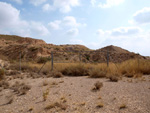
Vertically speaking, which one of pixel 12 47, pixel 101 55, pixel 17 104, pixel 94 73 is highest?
pixel 12 47

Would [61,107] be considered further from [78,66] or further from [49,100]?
[78,66]

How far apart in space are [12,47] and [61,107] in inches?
1965

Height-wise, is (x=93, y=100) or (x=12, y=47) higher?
(x=12, y=47)

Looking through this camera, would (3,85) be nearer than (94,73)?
Yes

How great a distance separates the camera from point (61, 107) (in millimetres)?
5066

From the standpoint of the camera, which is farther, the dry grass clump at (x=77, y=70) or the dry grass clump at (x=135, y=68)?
the dry grass clump at (x=77, y=70)

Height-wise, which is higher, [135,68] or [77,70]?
[135,68]

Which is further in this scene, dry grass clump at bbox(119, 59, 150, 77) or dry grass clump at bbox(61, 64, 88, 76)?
dry grass clump at bbox(61, 64, 88, 76)

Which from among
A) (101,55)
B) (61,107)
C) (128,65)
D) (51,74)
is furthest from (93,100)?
(101,55)

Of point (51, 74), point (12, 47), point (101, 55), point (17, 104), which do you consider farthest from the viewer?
point (12, 47)

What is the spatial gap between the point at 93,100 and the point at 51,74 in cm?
798

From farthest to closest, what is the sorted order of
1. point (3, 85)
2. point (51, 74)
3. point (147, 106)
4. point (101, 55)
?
point (101, 55) < point (51, 74) < point (3, 85) < point (147, 106)

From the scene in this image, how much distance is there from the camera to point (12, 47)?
49594 millimetres

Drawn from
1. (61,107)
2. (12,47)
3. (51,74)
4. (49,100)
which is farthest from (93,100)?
(12,47)
